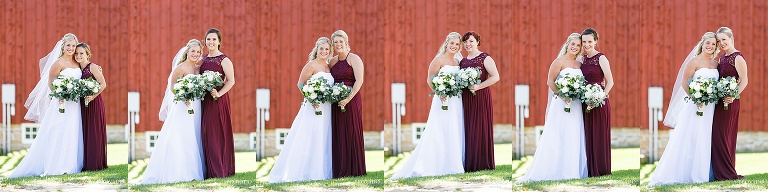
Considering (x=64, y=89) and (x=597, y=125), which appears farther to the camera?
(x=64, y=89)

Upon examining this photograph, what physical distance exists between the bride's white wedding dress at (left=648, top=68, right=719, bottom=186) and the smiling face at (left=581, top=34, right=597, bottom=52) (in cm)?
94

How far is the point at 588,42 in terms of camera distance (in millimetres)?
5582

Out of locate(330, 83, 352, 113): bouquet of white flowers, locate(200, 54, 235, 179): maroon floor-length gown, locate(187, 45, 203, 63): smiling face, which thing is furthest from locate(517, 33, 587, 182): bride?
locate(187, 45, 203, 63): smiling face

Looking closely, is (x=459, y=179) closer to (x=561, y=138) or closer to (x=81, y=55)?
(x=561, y=138)

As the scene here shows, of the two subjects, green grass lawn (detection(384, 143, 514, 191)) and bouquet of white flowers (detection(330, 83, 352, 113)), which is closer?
green grass lawn (detection(384, 143, 514, 191))

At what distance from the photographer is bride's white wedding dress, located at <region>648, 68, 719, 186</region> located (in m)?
5.98

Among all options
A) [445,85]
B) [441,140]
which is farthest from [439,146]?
[445,85]

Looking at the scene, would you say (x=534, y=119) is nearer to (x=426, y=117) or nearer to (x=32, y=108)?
(x=426, y=117)

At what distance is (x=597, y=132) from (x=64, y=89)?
4971mm

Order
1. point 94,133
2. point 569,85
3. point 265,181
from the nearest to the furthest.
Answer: point 569,85 → point 265,181 → point 94,133

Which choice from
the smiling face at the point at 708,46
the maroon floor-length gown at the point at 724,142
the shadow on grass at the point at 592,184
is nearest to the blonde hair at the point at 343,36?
the shadow on grass at the point at 592,184

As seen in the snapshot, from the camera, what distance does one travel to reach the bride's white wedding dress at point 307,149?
620cm

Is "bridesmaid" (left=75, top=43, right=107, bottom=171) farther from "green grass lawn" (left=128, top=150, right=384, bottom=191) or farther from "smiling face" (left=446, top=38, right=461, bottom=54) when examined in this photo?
"smiling face" (left=446, top=38, right=461, bottom=54)

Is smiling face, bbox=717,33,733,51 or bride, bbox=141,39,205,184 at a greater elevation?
smiling face, bbox=717,33,733,51
